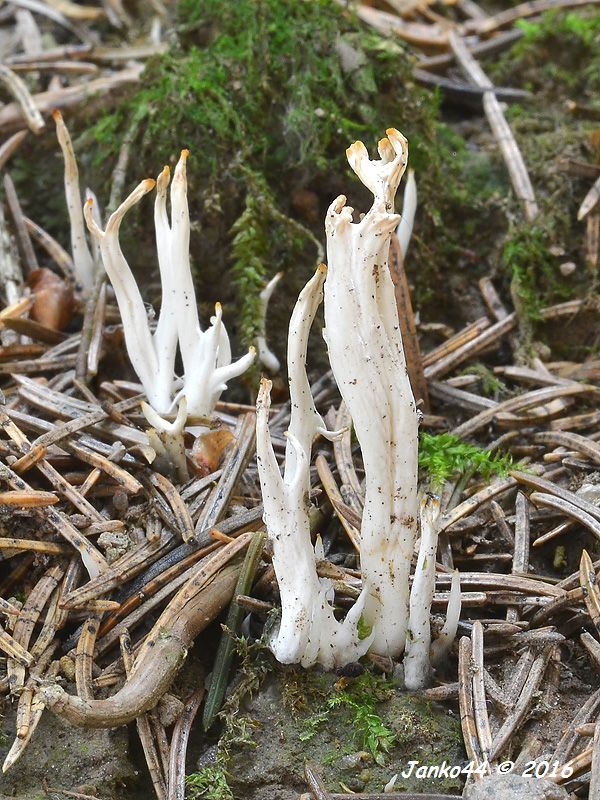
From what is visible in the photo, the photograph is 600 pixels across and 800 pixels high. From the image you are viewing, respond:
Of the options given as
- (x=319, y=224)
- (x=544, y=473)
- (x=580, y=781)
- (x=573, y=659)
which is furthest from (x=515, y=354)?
(x=580, y=781)

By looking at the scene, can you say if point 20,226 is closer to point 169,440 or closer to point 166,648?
point 169,440

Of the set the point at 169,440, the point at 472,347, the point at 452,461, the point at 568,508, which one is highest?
the point at 169,440

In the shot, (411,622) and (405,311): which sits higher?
(405,311)

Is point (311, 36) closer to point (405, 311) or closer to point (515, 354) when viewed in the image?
point (405, 311)

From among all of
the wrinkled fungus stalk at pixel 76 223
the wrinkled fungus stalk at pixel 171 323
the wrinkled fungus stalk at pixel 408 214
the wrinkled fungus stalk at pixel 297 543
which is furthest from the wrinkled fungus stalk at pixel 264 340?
the wrinkled fungus stalk at pixel 297 543

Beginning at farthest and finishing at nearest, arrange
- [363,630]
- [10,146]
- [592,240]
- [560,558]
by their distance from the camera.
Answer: [10,146] → [592,240] → [560,558] → [363,630]

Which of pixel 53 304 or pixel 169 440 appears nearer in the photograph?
pixel 169 440

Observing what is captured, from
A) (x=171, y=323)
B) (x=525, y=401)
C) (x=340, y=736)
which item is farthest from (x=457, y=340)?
(x=340, y=736)
